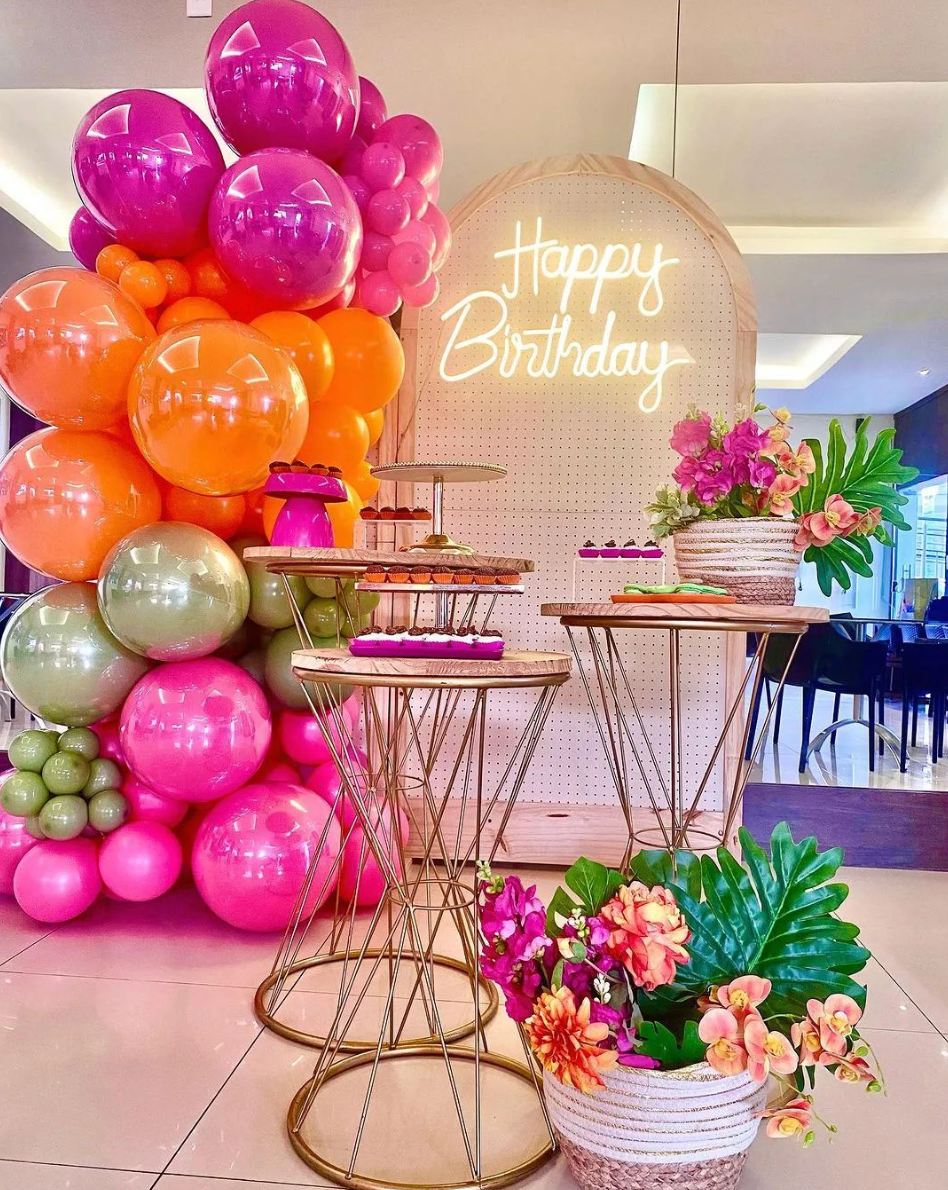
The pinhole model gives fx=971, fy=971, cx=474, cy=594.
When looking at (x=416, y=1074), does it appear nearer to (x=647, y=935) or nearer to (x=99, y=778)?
(x=647, y=935)

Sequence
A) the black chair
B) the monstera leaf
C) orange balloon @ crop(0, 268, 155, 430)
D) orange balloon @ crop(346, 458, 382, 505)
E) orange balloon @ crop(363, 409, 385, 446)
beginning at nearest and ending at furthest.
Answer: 1. the monstera leaf
2. orange balloon @ crop(0, 268, 155, 430)
3. orange balloon @ crop(346, 458, 382, 505)
4. orange balloon @ crop(363, 409, 385, 446)
5. the black chair

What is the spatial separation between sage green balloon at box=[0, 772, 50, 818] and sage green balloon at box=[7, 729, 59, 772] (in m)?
0.03

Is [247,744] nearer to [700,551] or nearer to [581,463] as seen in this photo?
[700,551]

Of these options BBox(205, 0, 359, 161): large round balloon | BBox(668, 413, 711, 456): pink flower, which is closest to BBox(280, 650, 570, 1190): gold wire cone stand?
BBox(668, 413, 711, 456): pink flower

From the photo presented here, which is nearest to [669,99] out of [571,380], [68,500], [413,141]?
[571,380]

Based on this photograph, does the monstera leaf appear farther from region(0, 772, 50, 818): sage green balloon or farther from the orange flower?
region(0, 772, 50, 818): sage green balloon

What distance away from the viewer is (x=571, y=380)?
3.60 metres

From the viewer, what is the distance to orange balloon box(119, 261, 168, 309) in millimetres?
2713

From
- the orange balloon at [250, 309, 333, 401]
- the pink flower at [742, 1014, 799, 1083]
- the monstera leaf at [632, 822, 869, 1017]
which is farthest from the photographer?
the orange balloon at [250, 309, 333, 401]

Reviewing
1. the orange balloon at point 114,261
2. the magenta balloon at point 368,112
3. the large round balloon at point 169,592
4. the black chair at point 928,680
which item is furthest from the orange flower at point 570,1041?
the black chair at point 928,680

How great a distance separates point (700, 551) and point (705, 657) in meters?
1.38

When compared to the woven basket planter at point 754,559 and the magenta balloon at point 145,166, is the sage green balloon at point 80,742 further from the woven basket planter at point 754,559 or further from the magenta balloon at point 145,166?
the woven basket planter at point 754,559

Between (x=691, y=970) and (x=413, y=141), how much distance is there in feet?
8.22

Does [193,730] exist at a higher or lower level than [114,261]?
lower
